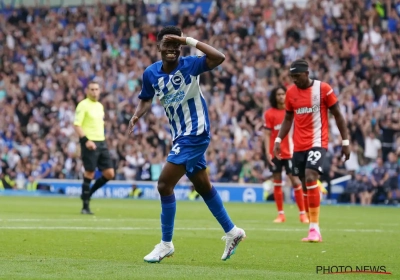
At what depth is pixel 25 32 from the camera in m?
39.4

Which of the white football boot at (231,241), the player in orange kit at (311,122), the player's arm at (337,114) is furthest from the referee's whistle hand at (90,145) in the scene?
the white football boot at (231,241)

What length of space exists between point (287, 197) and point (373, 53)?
561 centimetres

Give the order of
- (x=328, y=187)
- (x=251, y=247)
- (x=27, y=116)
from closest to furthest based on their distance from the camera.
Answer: (x=251, y=247), (x=328, y=187), (x=27, y=116)

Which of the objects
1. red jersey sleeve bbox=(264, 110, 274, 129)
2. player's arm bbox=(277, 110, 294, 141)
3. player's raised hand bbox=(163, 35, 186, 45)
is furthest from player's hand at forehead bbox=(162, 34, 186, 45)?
red jersey sleeve bbox=(264, 110, 274, 129)

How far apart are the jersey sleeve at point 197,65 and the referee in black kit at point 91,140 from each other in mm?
9324

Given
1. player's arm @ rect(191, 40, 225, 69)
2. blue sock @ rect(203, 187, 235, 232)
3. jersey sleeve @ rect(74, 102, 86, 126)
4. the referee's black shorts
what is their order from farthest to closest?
the referee's black shorts, jersey sleeve @ rect(74, 102, 86, 126), blue sock @ rect(203, 187, 235, 232), player's arm @ rect(191, 40, 225, 69)

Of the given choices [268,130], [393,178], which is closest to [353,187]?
[393,178]

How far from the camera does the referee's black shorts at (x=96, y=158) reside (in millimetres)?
18703

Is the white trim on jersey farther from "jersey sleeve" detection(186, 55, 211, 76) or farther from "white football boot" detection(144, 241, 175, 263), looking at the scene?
"white football boot" detection(144, 241, 175, 263)

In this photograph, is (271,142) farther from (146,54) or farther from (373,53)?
(146,54)

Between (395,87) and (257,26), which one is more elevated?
(257,26)

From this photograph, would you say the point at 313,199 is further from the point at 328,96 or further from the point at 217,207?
the point at 217,207

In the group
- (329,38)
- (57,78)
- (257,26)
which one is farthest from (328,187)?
(57,78)

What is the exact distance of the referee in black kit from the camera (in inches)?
734
